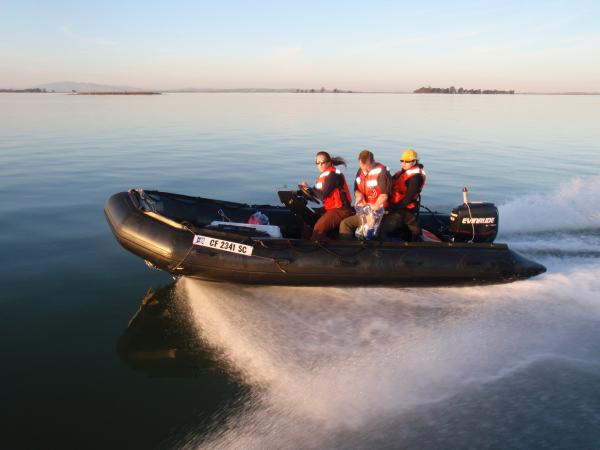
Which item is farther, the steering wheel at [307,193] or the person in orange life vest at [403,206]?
the steering wheel at [307,193]

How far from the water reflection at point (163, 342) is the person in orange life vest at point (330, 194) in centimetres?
176

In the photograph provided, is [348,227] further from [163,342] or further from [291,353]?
[163,342]

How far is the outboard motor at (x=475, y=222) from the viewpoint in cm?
523

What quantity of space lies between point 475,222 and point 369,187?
1392 mm

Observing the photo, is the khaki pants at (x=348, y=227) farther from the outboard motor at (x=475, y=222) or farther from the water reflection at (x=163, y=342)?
the water reflection at (x=163, y=342)

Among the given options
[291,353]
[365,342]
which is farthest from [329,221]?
[291,353]

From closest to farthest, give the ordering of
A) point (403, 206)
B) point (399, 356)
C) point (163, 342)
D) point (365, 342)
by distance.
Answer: point (399, 356)
point (365, 342)
point (163, 342)
point (403, 206)

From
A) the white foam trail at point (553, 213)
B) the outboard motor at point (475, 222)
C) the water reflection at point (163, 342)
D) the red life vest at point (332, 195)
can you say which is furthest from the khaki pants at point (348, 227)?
the white foam trail at point (553, 213)

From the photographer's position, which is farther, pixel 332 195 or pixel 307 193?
pixel 307 193

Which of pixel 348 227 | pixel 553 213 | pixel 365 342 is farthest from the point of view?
pixel 553 213

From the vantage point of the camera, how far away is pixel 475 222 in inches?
206

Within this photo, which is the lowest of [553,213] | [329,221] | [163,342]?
[163,342]

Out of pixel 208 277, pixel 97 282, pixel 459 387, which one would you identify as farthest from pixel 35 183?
pixel 459 387

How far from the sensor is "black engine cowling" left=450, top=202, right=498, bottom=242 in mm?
5234
